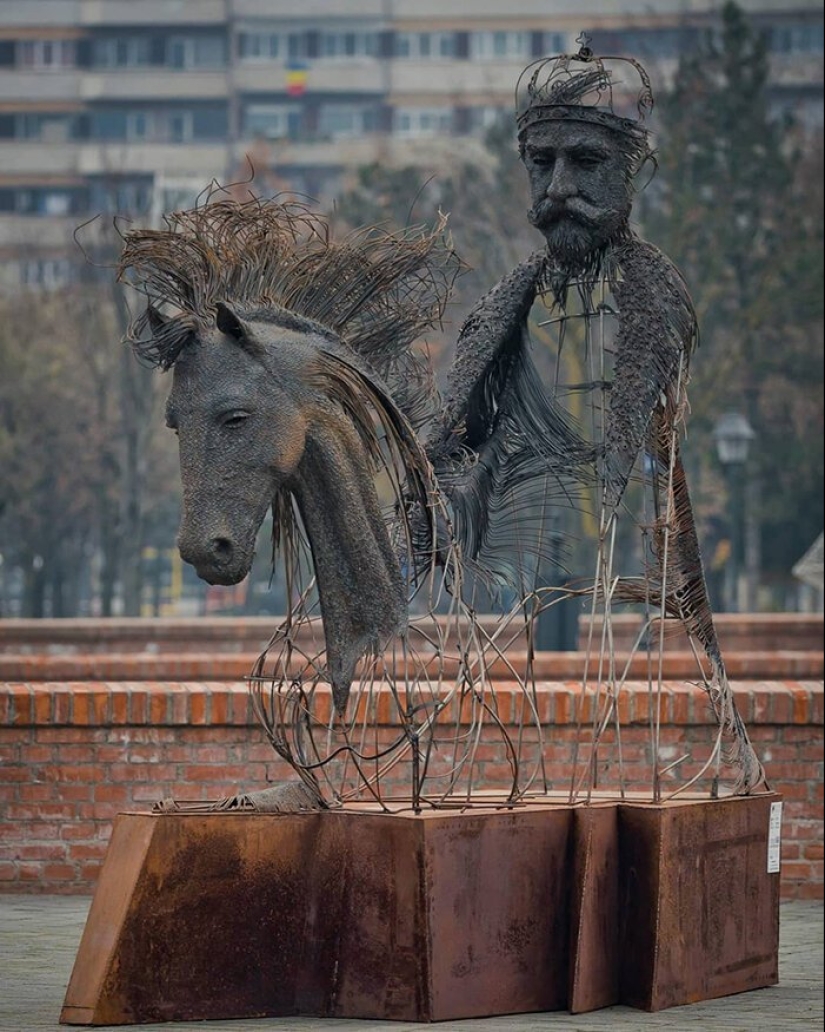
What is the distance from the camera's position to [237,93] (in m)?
96.4

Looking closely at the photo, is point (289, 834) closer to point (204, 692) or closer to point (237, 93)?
point (204, 692)

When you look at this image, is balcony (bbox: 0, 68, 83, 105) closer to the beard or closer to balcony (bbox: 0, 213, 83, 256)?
balcony (bbox: 0, 213, 83, 256)

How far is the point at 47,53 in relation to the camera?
9638 centimetres

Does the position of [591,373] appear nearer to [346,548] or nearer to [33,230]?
[346,548]

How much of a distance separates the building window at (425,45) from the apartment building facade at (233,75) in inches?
1.9

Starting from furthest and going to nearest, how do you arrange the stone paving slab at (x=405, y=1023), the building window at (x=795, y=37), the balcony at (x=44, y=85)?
the balcony at (x=44, y=85), the building window at (x=795, y=37), the stone paving slab at (x=405, y=1023)

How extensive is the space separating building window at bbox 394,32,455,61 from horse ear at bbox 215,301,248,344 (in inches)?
3410

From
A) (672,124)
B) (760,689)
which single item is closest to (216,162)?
(672,124)

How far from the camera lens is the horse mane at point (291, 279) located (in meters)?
8.14

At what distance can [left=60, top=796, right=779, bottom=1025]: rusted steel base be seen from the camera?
319 inches

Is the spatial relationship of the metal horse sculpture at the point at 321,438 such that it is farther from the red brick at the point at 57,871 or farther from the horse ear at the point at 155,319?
the red brick at the point at 57,871

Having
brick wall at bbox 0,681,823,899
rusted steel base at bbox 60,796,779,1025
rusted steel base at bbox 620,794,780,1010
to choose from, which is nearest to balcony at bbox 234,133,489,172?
brick wall at bbox 0,681,823,899

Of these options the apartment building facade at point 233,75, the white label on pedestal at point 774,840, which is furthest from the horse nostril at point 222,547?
the apartment building facade at point 233,75

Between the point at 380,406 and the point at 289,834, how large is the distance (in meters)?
1.34
